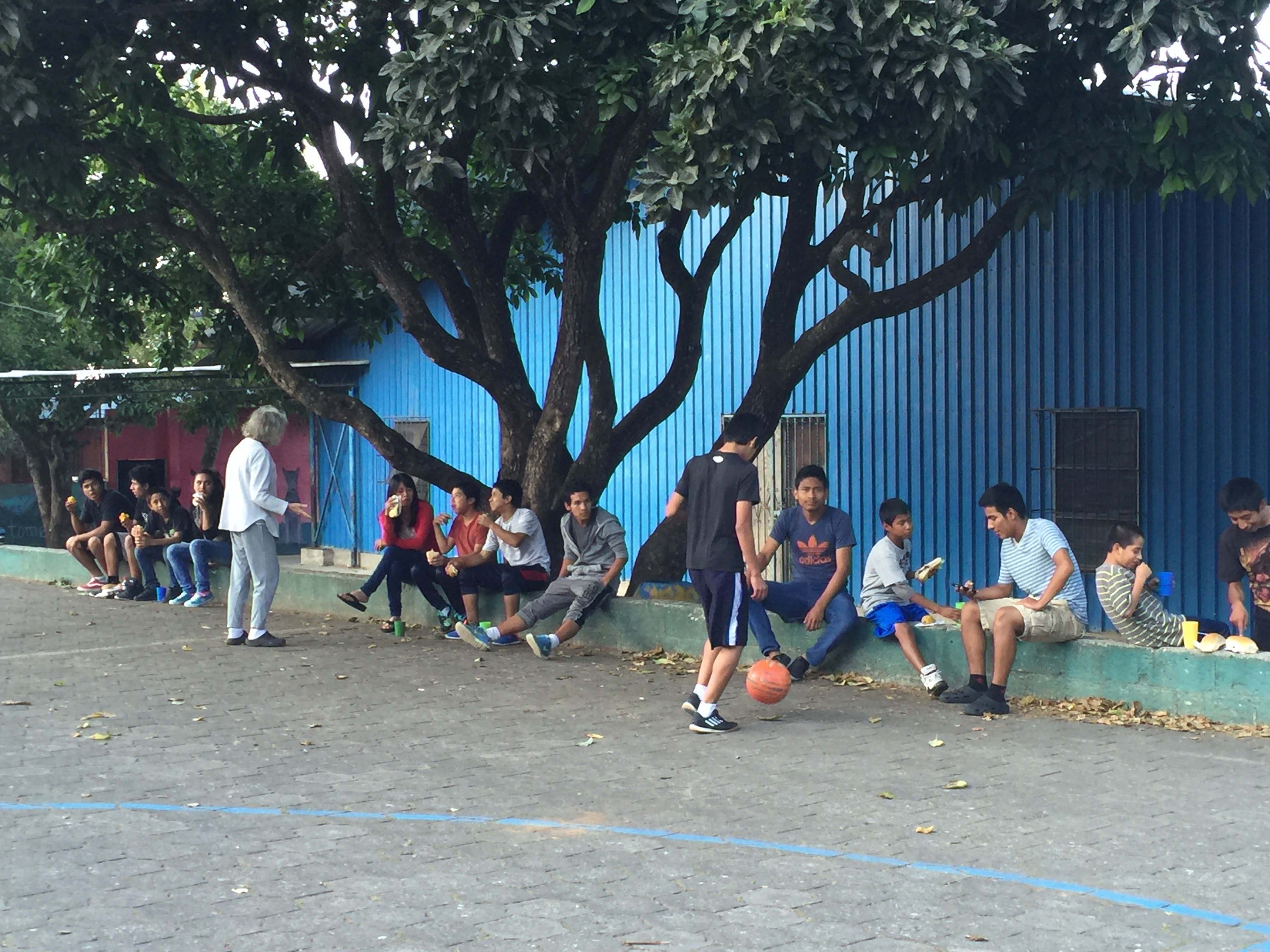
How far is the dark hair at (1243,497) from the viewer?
27.2 ft

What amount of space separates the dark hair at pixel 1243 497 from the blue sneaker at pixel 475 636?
17.1 ft

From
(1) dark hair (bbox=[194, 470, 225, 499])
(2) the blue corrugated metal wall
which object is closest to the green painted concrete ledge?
(2) the blue corrugated metal wall

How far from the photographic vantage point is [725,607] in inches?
307

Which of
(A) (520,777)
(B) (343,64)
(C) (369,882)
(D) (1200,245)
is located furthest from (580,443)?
(C) (369,882)

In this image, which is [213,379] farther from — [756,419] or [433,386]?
[756,419]

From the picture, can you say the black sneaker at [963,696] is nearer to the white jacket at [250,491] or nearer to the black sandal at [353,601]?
the white jacket at [250,491]

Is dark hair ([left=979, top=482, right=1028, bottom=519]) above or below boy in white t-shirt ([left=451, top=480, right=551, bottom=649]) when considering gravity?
above

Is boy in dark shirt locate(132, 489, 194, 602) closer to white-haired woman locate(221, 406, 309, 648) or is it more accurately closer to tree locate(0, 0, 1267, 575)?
tree locate(0, 0, 1267, 575)

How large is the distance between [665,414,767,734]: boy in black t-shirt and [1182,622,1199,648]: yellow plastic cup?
2.48 m

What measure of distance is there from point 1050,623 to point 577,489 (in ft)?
12.7

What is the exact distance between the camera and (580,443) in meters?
17.5

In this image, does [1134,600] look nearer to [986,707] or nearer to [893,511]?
[986,707]

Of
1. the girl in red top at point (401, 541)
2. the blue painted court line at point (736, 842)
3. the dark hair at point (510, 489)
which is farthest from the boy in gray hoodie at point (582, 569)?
the blue painted court line at point (736, 842)

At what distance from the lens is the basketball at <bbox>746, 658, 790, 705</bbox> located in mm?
7910
